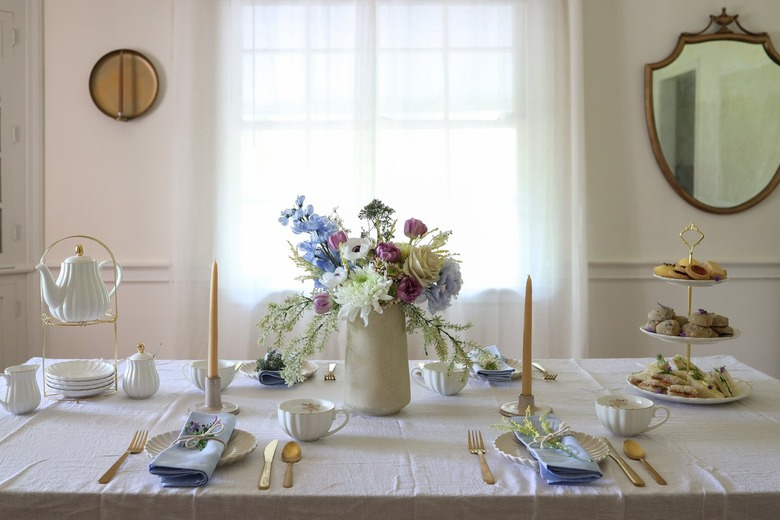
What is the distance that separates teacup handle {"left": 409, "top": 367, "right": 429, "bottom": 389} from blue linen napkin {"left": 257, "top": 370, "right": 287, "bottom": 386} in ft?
1.18

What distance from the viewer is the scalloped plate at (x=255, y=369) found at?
2.01 metres

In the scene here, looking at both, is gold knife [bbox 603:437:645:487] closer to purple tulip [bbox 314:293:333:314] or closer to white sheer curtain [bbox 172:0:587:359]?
purple tulip [bbox 314:293:333:314]

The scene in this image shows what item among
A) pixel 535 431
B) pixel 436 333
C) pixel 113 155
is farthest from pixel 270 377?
pixel 113 155

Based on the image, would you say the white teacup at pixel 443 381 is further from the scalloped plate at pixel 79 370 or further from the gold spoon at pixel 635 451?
the scalloped plate at pixel 79 370

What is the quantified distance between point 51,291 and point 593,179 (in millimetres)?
2768

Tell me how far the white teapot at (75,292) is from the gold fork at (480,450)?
0.92 metres

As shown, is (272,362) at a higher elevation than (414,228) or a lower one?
lower

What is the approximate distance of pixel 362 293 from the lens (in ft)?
5.09

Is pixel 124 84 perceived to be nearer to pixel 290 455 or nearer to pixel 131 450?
pixel 131 450

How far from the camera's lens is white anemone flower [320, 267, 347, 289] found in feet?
5.25

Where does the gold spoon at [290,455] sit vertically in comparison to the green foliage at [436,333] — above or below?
below

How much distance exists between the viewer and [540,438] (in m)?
1.44

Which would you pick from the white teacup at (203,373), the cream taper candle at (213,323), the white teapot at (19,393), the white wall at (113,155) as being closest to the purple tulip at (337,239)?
the cream taper candle at (213,323)

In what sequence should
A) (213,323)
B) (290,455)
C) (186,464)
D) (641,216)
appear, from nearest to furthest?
(186,464)
(290,455)
(213,323)
(641,216)
